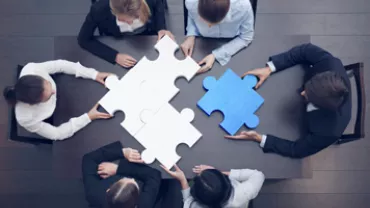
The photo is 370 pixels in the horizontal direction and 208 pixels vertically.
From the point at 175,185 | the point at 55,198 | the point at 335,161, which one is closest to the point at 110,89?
the point at 175,185

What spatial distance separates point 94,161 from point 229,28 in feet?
3.36

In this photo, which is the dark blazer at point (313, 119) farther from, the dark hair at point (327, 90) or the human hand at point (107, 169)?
the human hand at point (107, 169)

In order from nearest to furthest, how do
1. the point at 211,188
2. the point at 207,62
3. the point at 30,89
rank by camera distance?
the point at 211,188 → the point at 30,89 → the point at 207,62

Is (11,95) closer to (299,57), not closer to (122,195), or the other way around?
(122,195)

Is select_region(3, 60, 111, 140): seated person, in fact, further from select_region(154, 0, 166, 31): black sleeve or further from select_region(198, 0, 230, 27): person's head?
select_region(198, 0, 230, 27): person's head

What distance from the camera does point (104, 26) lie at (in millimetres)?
2066

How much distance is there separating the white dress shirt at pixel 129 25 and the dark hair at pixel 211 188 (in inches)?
36.4

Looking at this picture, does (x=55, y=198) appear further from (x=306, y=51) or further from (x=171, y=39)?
(x=306, y=51)

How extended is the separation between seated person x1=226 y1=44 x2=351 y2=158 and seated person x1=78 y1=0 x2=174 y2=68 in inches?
25.7

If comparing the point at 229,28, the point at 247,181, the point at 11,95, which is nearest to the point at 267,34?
the point at 229,28

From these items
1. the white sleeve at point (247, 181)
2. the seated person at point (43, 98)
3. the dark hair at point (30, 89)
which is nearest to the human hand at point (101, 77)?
the seated person at point (43, 98)

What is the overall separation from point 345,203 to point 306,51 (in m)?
1.39

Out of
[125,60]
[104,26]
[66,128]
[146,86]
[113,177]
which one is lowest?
[113,177]

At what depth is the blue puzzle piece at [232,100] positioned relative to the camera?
1807 mm
